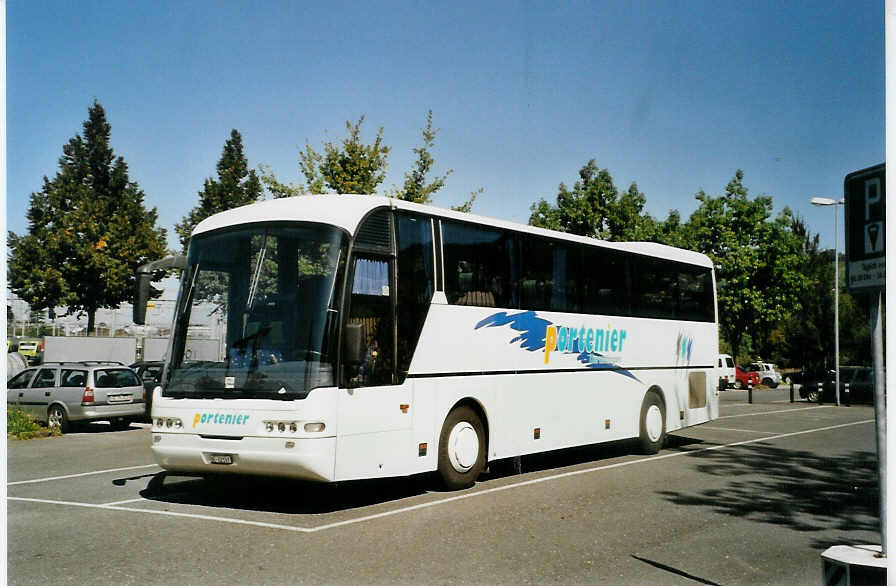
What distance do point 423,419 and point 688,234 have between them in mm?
45671

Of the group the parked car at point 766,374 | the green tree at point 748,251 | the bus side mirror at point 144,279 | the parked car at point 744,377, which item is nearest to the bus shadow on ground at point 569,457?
the bus side mirror at point 144,279

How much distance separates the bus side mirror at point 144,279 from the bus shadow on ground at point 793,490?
668 centimetres

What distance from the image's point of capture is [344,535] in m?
8.19

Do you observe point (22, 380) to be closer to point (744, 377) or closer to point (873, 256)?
point (873, 256)

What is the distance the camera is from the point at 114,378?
21.1 metres

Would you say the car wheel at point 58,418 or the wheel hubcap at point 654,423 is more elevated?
the wheel hubcap at point 654,423

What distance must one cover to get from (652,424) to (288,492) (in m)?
7.46

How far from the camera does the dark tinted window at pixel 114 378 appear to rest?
2077 centimetres

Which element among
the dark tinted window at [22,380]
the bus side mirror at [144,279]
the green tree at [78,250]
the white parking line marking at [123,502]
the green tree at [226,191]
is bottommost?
the white parking line marking at [123,502]

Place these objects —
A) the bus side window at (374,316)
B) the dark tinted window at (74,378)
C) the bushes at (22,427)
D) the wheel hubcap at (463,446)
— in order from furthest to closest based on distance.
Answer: the dark tinted window at (74,378)
the bushes at (22,427)
the wheel hubcap at (463,446)
the bus side window at (374,316)

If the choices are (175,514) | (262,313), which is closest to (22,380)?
(175,514)

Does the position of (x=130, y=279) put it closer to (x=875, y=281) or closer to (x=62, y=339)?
(x=62, y=339)

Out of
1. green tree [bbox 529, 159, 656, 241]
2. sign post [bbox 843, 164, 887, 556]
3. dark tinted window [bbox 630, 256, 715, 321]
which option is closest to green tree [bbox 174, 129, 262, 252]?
green tree [bbox 529, 159, 656, 241]

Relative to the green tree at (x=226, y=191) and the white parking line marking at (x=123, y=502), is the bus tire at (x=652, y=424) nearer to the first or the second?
the white parking line marking at (x=123, y=502)
